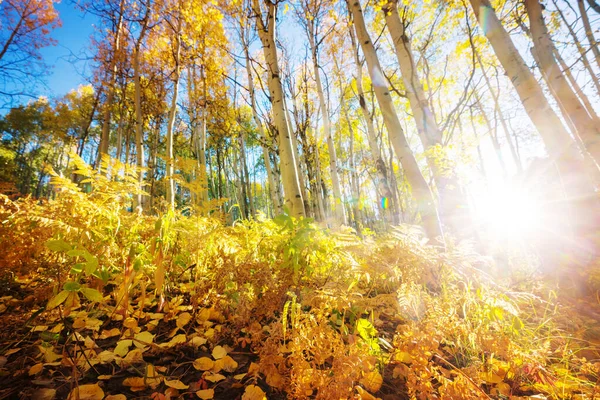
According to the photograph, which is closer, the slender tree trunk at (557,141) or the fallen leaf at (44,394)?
the fallen leaf at (44,394)

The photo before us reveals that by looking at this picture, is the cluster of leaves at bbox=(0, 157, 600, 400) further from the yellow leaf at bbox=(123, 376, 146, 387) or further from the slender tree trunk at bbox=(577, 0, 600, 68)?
the slender tree trunk at bbox=(577, 0, 600, 68)

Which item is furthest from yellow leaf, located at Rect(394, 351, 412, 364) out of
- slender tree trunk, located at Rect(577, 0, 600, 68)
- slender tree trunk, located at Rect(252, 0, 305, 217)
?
slender tree trunk, located at Rect(577, 0, 600, 68)

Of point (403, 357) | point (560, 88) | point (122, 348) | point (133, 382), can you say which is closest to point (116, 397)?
point (133, 382)

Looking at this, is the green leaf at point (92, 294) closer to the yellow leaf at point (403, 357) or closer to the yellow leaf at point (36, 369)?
the yellow leaf at point (36, 369)

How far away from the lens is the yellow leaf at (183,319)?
4.92ft

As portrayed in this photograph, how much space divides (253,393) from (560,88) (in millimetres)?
4992

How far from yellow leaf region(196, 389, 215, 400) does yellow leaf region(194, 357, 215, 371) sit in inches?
6.5

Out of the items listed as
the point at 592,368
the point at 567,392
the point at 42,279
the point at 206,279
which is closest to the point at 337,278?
the point at 206,279

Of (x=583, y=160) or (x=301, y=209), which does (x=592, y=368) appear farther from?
(x=583, y=160)

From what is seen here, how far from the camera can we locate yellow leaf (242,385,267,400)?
3.34 ft

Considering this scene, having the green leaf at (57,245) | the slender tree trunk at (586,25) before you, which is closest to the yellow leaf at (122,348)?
the green leaf at (57,245)

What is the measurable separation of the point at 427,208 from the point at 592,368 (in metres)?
1.40

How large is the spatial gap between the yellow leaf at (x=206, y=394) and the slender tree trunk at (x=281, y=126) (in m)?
1.80

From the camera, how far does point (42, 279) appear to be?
1.65 metres
